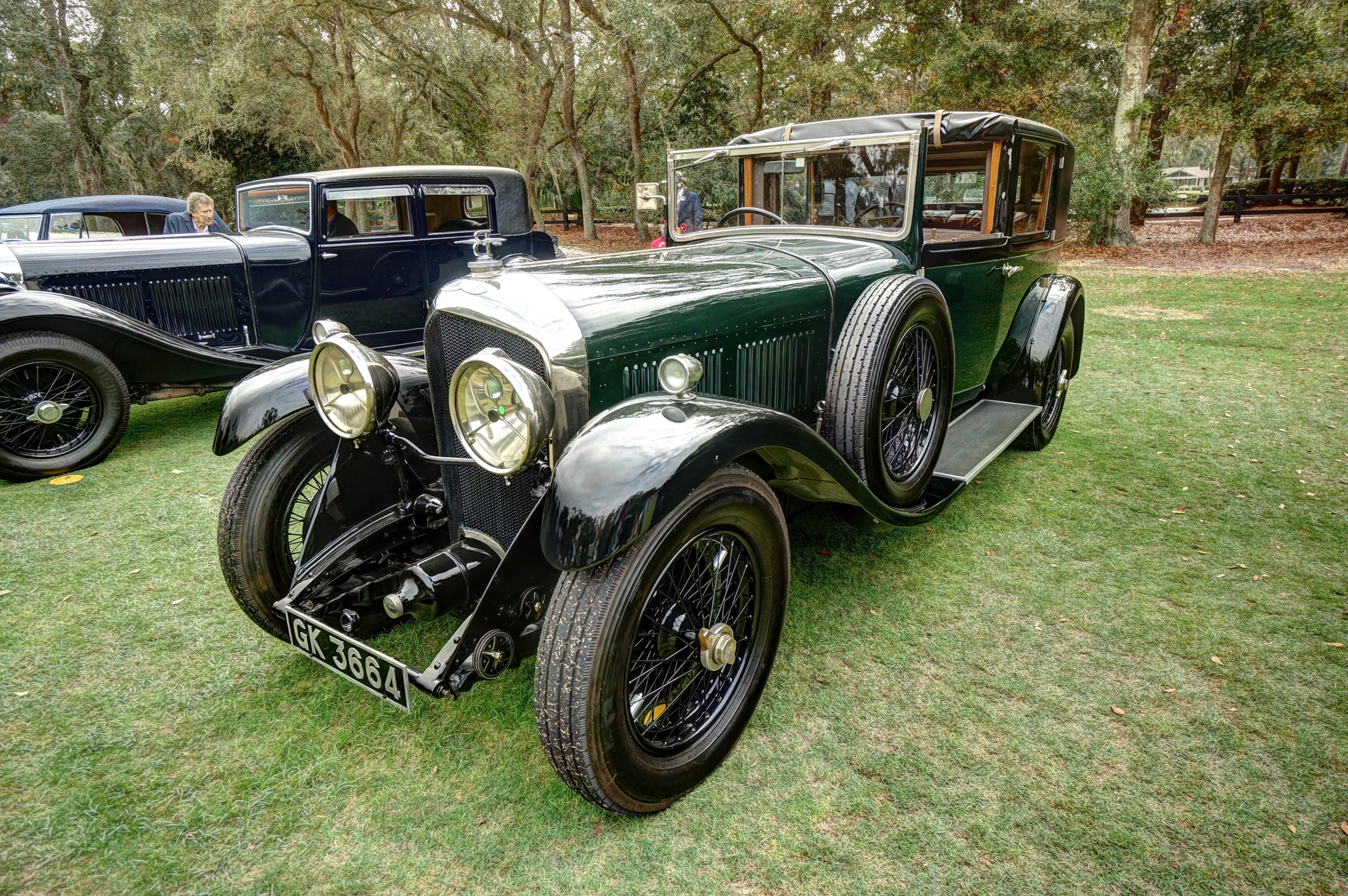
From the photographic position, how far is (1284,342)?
7.89 metres

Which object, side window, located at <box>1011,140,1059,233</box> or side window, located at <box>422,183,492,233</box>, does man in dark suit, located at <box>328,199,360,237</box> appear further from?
side window, located at <box>1011,140,1059,233</box>

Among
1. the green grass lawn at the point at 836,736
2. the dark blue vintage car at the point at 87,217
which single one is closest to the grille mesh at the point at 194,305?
the green grass lawn at the point at 836,736

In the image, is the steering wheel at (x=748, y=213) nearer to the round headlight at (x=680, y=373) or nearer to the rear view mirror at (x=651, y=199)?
the rear view mirror at (x=651, y=199)

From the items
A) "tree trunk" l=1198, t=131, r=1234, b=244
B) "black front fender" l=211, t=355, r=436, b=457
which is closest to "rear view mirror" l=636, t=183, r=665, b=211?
"black front fender" l=211, t=355, r=436, b=457

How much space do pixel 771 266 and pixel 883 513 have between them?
3.86 ft

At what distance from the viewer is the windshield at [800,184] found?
374 cm

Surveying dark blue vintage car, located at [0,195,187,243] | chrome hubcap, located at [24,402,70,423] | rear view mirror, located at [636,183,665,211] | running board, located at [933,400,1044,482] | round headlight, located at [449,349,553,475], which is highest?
dark blue vintage car, located at [0,195,187,243]

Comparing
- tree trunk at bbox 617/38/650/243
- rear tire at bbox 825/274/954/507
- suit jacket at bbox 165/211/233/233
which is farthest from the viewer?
tree trunk at bbox 617/38/650/243

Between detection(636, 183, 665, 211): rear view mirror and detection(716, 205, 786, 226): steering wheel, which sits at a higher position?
detection(636, 183, 665, 211): rear view mirror

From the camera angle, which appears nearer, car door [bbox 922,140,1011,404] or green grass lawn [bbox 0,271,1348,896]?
green grass lawn [bbox 0,271,1348,896]

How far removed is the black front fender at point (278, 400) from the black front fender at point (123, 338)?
3.21 m

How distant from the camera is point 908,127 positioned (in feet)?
11.9

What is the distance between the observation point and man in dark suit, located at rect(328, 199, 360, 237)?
22.0 feet

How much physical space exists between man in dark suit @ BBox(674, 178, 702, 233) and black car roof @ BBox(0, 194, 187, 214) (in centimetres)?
831
